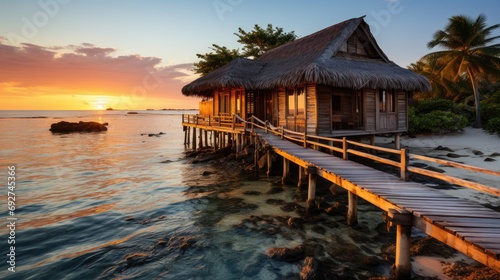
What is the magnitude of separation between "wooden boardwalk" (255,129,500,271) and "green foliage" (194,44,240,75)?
87.1 ft

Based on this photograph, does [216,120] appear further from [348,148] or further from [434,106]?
[434,106]

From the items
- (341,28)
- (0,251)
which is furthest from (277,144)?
(0,251)

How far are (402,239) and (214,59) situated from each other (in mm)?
30105

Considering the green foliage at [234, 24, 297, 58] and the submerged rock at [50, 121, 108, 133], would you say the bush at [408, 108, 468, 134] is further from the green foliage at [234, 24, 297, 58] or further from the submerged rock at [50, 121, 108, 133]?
the submerged rock at [50, 121, 108, 133]

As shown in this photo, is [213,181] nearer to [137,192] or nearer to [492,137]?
[137,192]

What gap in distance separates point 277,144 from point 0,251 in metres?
10.1

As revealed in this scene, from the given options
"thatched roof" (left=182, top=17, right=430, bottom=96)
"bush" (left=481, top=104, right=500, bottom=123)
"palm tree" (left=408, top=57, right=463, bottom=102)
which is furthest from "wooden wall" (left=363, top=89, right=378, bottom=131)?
"palm tree" (left=408, top=57, right=463, bottom=102)

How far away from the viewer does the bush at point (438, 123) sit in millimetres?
22500

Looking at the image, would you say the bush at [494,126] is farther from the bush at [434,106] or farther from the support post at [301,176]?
the support post at [301,176]

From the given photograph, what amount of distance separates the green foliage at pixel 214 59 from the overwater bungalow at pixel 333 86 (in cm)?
1315

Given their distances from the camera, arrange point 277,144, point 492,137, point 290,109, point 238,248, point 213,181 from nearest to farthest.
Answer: point 238,248
point 277,144
point 213,181
point 290,109
point 492,137

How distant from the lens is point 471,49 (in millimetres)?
24234

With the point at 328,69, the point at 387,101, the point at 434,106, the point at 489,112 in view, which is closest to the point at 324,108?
the point at 328,69

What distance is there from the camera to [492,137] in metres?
20.7
